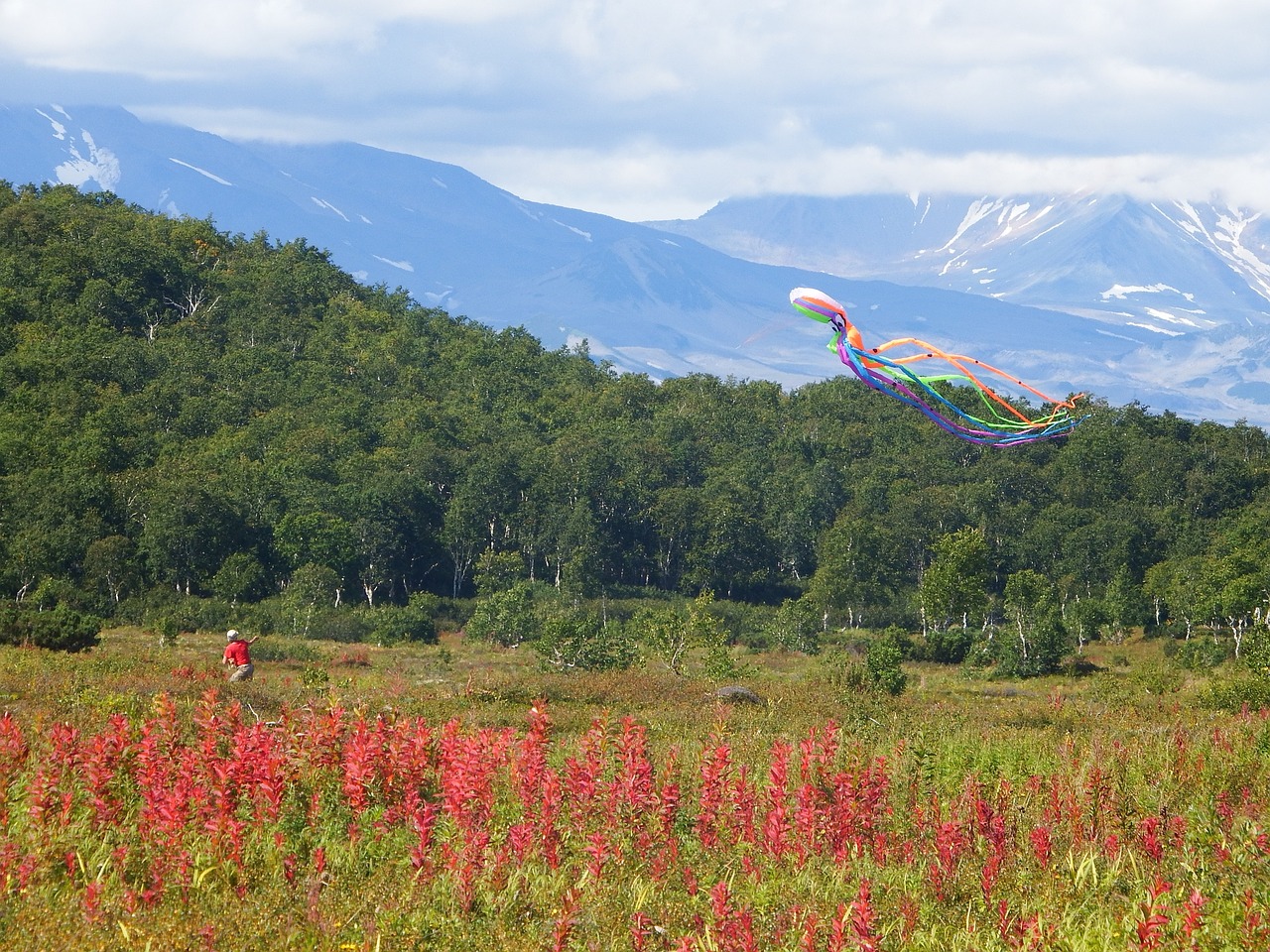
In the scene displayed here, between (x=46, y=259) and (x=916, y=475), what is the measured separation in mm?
57870

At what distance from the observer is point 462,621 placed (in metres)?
66.5

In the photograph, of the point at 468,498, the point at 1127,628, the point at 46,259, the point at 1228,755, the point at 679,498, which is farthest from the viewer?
the point at 46,259

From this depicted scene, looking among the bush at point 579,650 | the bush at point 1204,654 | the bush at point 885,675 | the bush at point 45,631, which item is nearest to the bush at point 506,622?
the bush at point 579,650

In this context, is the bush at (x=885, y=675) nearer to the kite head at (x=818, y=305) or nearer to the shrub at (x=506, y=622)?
the kite head at (x=818, y=305)

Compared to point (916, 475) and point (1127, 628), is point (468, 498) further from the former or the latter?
point (1127, 628)

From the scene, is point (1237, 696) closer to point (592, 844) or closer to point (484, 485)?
point (592, 844)

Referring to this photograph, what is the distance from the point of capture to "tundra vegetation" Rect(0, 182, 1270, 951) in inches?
369

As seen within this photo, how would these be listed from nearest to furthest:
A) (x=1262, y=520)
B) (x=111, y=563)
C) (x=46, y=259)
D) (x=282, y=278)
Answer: (x=111, y=563), (x=1262, y=520), (x=46, y=259), (x=282, y=278)

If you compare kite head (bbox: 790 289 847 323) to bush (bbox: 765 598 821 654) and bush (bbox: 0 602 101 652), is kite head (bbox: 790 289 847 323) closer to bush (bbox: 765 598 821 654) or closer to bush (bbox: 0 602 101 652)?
bush (bbox: 0 602 101 652)

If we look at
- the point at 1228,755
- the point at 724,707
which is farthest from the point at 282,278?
the point at 1228,755

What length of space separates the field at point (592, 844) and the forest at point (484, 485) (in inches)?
1298

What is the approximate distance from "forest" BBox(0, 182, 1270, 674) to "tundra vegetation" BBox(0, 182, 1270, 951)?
0.31 m

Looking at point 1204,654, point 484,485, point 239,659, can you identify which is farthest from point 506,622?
point 239,659

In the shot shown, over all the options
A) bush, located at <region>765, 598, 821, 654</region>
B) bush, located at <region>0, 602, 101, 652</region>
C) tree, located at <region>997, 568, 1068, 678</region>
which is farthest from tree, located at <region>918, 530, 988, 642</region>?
bush, located at <region>0, 602, 101, 652</region>
